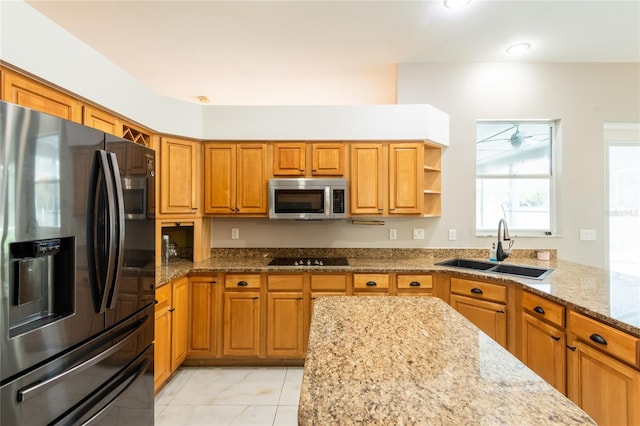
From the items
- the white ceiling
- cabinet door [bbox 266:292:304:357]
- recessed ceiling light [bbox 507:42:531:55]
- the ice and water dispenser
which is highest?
recessed ceiling light [bbox 507:42:531:55]

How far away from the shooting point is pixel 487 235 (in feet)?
10.3

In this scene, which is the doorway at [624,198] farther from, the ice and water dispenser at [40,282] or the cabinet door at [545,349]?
the ice and water dispenser at [40,282]

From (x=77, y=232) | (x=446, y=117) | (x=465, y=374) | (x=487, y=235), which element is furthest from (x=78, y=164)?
(x=487, y=235)

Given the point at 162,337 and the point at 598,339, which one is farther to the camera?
the point at 162,337

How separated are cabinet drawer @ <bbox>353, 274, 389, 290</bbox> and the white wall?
0.95 meters

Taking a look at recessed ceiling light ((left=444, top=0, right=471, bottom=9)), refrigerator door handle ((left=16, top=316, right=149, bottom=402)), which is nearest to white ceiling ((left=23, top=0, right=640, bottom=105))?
recessed ceiling light ((left=444, top=0, right=471, bottom=9))

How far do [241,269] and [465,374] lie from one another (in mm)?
2158

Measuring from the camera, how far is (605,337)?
145 centimetres

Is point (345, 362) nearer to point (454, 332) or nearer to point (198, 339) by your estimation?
point (454, 332)

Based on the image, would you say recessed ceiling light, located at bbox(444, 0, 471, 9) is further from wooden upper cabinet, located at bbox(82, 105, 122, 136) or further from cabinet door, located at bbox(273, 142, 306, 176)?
wooden upper cabinet, located at bbox(82, 105, 122, 136)

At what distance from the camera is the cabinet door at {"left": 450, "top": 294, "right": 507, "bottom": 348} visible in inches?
90.7

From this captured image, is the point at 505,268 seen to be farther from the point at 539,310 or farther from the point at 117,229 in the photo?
the point at 117,229

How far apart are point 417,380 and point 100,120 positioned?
2.52 metres

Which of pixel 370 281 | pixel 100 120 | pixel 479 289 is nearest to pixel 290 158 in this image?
pixel 370 281
